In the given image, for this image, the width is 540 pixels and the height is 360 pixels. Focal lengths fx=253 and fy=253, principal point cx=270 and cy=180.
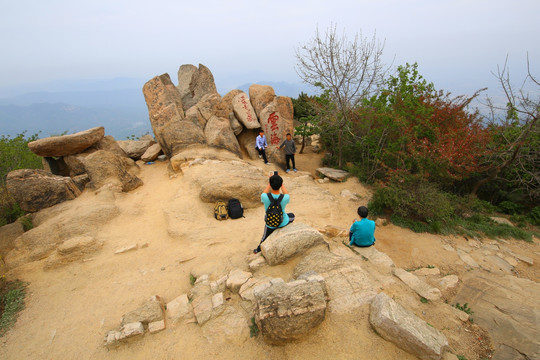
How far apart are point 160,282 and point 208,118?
369 inches

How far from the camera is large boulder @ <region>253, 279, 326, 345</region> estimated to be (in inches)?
131

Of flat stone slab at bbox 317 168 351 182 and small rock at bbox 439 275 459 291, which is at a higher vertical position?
flat stone slab at bbox 317 168 351 182

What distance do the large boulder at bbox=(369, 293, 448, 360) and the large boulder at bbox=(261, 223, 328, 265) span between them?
1.64 m

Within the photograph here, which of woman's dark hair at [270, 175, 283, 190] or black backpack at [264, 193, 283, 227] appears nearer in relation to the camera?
woman's dark hair at [270, 175, 283, 190]

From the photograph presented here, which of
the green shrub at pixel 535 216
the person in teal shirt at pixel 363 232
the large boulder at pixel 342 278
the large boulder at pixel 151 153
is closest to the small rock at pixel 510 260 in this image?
the green shrub at pixel 535 216

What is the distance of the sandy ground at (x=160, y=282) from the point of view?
3.49 m

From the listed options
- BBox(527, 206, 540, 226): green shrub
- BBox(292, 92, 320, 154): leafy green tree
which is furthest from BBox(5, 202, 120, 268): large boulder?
BBox(527, 206, 540, 226): green shrub

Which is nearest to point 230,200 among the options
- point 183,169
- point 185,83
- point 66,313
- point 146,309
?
point 183,169

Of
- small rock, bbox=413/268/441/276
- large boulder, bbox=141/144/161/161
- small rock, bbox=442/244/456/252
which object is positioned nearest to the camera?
small rock, bbox=413/268/441/276

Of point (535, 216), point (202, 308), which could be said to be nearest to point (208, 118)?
point (202, 308)

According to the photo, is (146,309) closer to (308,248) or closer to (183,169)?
(308,248)

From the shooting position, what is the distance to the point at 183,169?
33.3 ft

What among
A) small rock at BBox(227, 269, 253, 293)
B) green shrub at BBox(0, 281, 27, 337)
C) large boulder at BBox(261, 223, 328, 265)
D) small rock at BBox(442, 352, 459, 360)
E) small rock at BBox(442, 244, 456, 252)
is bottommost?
small rock at BBox(442, 244, 456, 252)

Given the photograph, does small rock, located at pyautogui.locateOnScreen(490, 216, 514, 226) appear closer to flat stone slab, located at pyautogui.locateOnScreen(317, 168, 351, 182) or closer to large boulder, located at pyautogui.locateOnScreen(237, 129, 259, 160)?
flat stone slab, located at pyautogui.locateOnScreen(317, 168, 351, 182)
